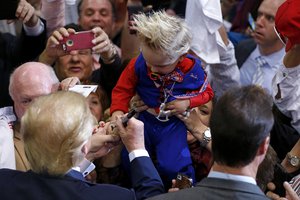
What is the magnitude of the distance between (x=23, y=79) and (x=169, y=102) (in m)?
0.67

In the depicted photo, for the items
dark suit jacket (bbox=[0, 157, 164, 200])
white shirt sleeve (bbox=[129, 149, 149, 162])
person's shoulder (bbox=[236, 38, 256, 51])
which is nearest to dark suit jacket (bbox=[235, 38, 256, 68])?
person's shoulder (bbox=[236, 38, 256, 51])

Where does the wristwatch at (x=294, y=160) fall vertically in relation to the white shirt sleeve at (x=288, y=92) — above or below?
below

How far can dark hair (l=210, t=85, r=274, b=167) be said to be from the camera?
185 centimetres

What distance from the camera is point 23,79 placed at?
278cm

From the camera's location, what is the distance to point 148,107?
2764 millimetres

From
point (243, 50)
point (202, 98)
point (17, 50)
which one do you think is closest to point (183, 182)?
point (202, 98)

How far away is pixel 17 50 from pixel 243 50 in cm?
148

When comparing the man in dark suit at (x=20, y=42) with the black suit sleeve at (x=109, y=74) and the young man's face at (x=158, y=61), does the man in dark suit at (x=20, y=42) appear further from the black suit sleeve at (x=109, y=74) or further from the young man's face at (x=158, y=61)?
the young man's face at (x=158, y=61)

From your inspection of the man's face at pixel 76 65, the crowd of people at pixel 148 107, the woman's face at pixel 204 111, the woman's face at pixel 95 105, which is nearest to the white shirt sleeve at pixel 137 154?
the crowd of people at pixel 148 107

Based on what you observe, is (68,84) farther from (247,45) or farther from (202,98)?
(247,45)

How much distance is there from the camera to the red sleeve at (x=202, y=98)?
8.84 ft

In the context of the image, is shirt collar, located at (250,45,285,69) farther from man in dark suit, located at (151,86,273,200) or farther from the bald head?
man in dark suit, located at (151,86,273,200)

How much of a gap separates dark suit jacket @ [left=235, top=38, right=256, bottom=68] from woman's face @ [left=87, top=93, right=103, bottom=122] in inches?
46.9

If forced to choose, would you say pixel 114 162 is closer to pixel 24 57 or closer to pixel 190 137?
pixel 190 137
